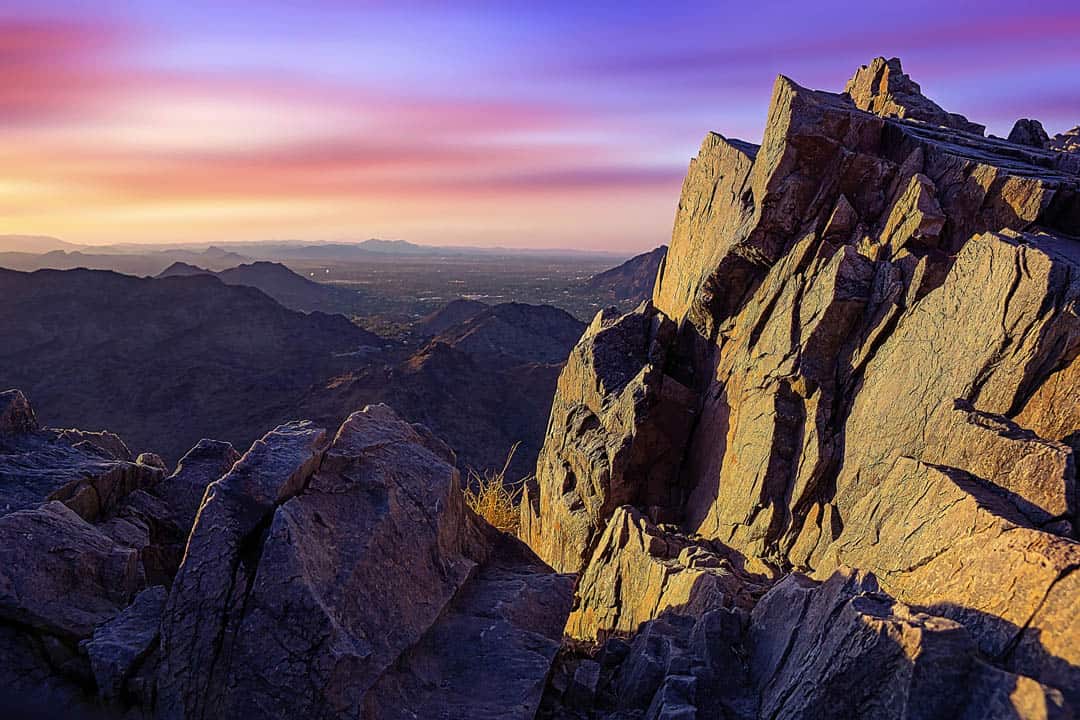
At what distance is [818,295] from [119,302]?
67.8 metres

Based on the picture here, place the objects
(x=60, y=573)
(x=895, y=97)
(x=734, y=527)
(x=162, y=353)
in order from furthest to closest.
→ (x=162, y=353) → (x=895, y=97) → (x=734, y=527) → (x=60, y=573)

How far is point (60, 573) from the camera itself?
5.81 m

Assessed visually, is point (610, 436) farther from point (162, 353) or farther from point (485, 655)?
point (162, 353)

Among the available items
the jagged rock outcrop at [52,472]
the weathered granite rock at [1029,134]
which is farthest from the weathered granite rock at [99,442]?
the weathered granite rock at [1029,134]

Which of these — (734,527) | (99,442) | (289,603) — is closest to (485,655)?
(289,603)

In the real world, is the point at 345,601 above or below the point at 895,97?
below

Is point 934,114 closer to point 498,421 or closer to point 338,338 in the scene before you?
point 498,421

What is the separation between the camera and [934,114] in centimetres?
1483

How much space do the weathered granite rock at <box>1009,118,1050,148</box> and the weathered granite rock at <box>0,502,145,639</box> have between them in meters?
19.4

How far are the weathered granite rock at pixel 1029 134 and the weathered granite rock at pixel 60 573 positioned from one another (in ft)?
63.5

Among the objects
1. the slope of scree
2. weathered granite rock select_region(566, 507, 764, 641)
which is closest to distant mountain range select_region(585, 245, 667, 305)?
the slope of scree

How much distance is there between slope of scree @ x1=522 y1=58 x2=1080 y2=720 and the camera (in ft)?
14.1

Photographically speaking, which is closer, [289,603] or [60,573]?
[289,603]

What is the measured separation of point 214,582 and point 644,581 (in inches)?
206
